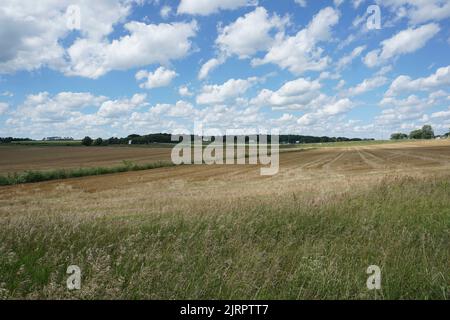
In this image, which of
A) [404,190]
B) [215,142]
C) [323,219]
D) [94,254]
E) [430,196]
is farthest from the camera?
[215,142]

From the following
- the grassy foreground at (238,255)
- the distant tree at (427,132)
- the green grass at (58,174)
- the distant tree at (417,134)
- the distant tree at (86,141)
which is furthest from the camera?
the distant tree at (417,134)

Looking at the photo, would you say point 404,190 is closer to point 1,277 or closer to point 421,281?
point 421,281

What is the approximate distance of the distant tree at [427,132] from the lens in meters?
184

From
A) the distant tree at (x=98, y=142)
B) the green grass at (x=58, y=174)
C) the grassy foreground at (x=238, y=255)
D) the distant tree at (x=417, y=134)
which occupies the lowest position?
the green grass at (x=58, y=174)

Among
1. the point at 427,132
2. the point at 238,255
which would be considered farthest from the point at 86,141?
the point at 427,132

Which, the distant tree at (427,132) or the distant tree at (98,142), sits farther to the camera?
the distant tree at (427,132)

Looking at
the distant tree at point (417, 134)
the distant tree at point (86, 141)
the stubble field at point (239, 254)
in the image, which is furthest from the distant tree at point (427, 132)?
the stubble field at point (239, 254)

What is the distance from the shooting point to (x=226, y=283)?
14.6 ft

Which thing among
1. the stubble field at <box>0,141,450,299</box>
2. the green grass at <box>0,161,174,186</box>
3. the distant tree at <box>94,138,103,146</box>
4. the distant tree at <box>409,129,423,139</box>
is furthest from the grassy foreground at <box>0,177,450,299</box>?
the distant tree at <box>409,129,423,139</box>

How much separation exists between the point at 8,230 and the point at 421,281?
6.28 m

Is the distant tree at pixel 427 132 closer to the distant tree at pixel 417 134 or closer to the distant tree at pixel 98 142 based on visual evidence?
the distant tree at pixel 417 134

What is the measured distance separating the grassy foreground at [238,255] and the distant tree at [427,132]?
200644 mm

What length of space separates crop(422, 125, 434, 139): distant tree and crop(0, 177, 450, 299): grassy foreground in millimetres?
200644
